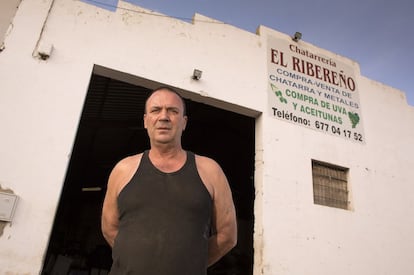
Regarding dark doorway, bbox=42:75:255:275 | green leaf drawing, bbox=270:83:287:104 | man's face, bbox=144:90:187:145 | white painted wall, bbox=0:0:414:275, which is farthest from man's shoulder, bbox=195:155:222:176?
dark doorway, bbox=42:75:255:275

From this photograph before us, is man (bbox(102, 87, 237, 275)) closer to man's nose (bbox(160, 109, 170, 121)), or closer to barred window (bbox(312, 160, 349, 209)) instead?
man's nose (bbox(160, 109, 170, 121))

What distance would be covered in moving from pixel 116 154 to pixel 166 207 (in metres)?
8.58

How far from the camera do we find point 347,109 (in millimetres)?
5906

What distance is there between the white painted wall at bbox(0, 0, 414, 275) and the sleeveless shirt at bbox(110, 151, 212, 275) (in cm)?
249

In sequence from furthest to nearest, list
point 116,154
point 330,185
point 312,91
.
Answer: point 116,154 < point 312,91 < point 330,185

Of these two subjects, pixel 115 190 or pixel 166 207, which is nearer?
pixel 166 207

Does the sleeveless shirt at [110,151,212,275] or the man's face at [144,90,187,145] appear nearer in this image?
the sleeveless shirt at [110,151,212,275]

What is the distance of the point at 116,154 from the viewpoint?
31.3 ft

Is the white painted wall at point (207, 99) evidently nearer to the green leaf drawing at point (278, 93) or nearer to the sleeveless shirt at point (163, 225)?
the green leaf drawing at point (278, 93)

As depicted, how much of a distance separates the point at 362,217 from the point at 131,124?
5.39m

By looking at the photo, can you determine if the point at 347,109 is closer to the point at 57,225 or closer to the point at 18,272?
the point at 18,272

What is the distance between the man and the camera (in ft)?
4.46

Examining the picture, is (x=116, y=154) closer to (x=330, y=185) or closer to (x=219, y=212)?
(x=330, y=185)

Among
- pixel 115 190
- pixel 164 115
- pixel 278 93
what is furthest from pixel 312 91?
pixel 115 190
